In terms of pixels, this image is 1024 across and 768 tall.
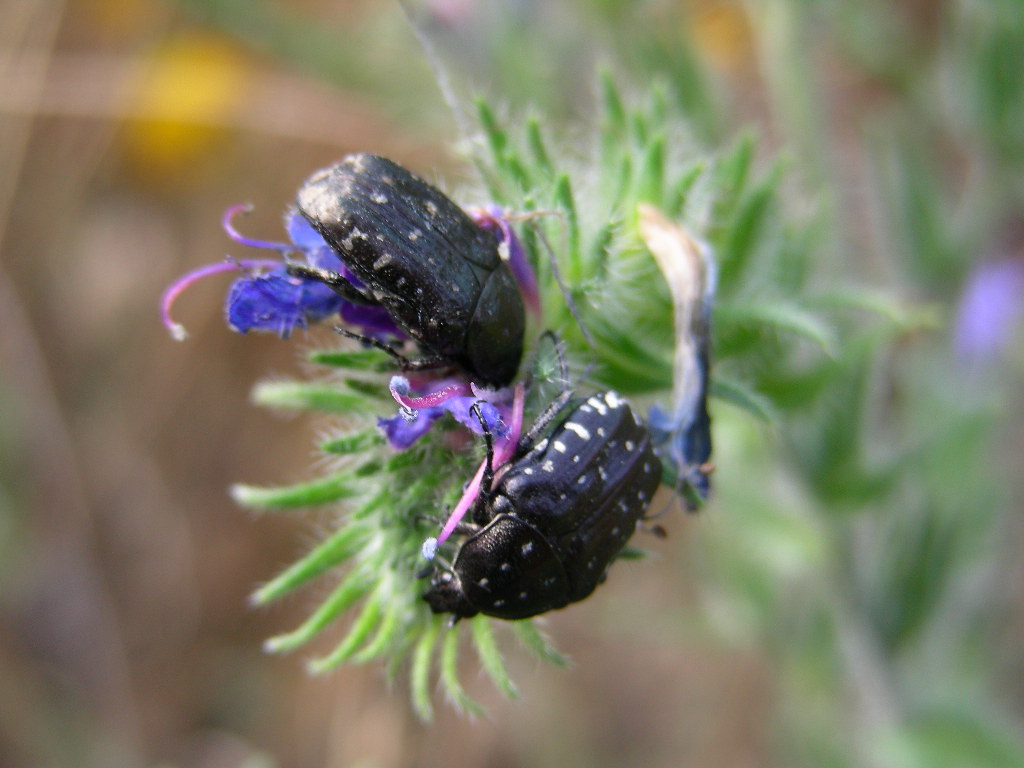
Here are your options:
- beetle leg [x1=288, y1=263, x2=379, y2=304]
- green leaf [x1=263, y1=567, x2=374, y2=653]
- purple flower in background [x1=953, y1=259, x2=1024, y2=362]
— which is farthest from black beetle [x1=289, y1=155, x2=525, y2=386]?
purple flower in background [x1=953, y1=259, x2=1024, y2=362]

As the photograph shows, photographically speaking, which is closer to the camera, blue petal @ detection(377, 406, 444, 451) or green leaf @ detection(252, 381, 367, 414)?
blue petal @ detection(377, 406, 444, 451)

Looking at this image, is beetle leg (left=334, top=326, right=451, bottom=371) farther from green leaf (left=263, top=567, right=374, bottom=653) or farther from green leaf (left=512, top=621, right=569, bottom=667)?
green leaf (left=512, top=621, right=569, bottom=667)

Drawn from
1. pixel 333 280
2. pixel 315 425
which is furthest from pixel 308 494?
pixel 315 425

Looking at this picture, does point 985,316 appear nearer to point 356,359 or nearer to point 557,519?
point 557,519

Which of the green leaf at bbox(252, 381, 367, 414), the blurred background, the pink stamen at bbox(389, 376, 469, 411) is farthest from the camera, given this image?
the blurred background

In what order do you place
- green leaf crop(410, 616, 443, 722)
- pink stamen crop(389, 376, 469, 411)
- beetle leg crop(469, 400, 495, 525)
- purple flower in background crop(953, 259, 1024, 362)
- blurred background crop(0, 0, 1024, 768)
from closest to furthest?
pink stamen crop(389, 376, 469, 411)
beetle leg crop(469, 400, 495, 525)
green leaf crop(410, 616, 443, 722)
blurred background crop(0, 0, 1024, 768)
purple flower in background crop(953, 259, 1024, 362)

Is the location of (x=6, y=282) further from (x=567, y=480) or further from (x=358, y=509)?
(x=567, y=480)

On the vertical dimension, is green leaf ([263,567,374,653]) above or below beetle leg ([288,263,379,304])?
below
